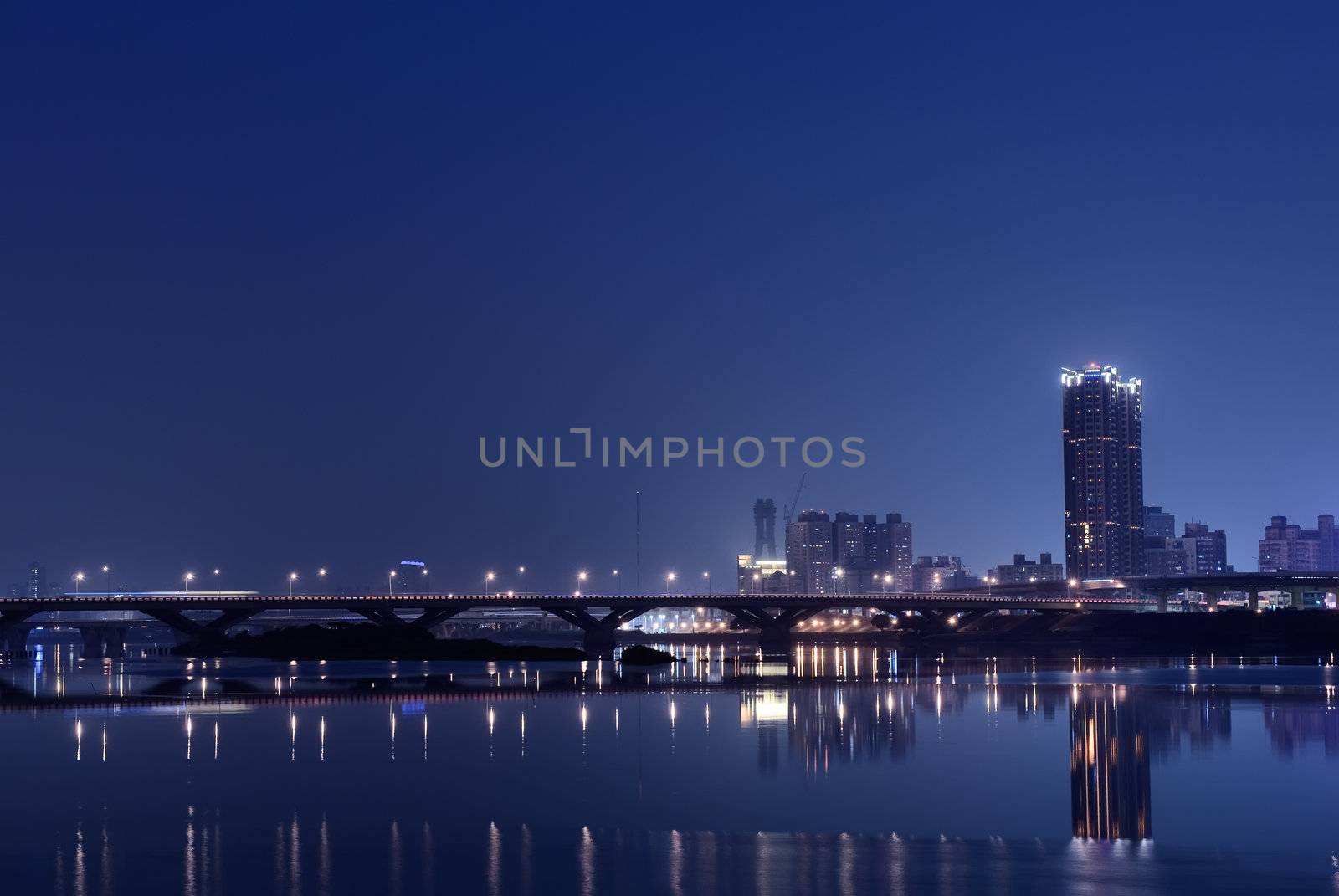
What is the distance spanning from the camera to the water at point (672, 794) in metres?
27.2

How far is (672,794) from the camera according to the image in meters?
37.9

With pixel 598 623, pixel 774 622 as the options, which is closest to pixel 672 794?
pixel 598 623

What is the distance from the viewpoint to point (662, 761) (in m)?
45.5

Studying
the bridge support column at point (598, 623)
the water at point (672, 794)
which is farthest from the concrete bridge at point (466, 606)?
the water at point (672, 794)

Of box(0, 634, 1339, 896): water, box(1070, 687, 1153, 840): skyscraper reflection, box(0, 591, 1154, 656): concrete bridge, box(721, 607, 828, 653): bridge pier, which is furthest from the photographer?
box(721, 607, 828, 653): bridge pier

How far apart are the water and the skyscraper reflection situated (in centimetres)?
16

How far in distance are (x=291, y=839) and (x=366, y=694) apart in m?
51.0

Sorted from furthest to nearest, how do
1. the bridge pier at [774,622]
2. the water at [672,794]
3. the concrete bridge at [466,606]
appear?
the bridge pier at [774,622], the concrete bridge at [466,606], the water at [672,794]

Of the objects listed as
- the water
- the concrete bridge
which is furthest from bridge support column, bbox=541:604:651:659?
the water

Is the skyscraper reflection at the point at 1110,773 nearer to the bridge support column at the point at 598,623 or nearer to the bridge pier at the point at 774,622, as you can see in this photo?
the bridge support column at the point at 598,623

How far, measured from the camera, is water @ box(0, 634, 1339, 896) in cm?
2717

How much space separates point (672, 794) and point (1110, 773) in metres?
13.3

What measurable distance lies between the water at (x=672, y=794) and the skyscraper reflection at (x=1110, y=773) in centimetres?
16

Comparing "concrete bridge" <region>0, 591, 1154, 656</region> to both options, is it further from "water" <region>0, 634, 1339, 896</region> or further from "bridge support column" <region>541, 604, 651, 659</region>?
"water" <region>0, 634, 1339, 896</region>
